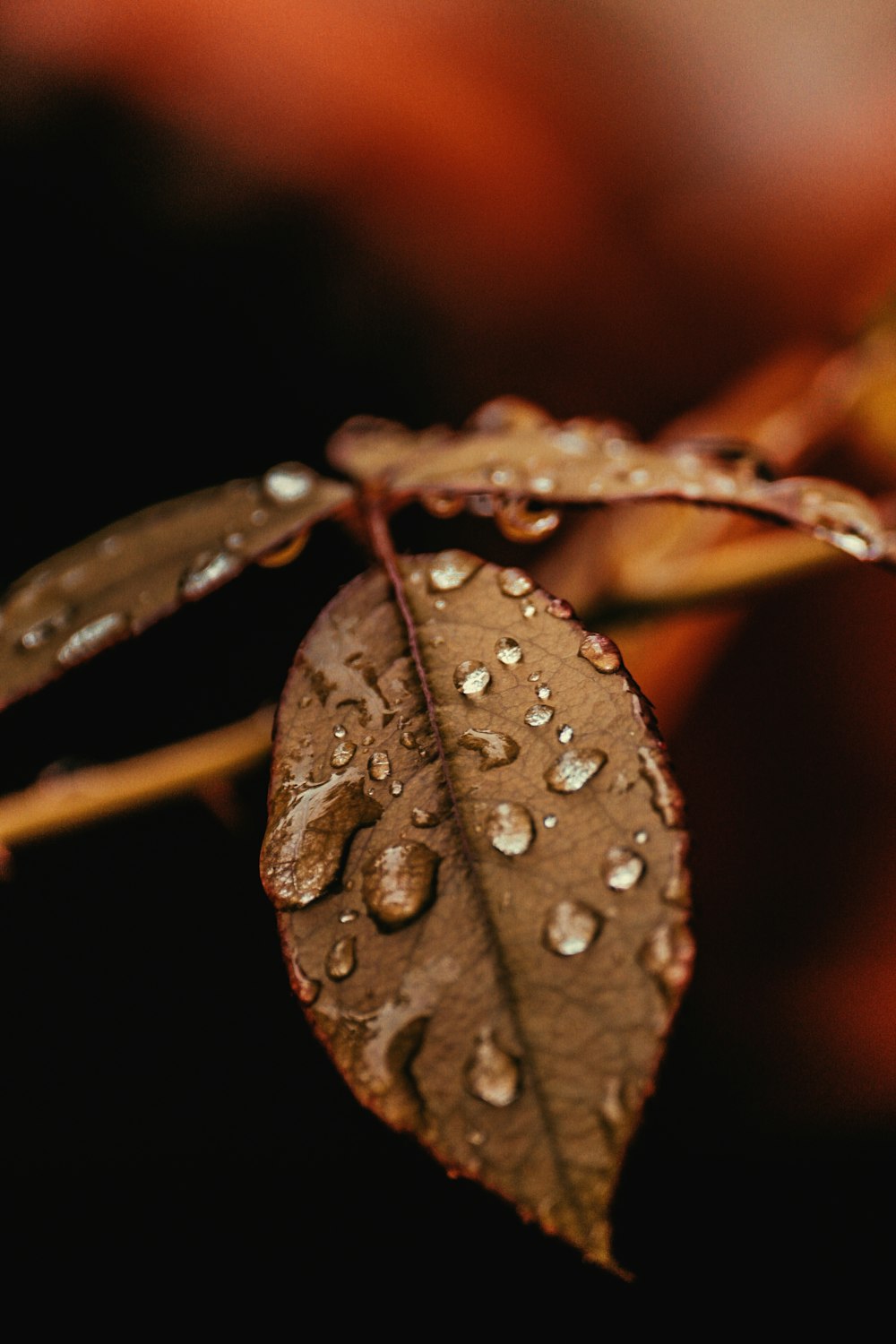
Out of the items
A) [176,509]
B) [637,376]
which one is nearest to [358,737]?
[176,509]

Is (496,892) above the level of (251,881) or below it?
below

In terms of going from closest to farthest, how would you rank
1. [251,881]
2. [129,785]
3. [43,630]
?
1. [43,630]
2. [129,785]
3. [251,881]

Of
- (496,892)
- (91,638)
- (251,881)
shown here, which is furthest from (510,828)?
(251,881)

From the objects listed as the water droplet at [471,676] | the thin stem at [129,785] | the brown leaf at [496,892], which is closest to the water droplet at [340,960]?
the brown leaf at [496,892]

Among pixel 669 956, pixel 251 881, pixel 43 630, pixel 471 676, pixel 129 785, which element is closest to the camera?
pixel 669 956

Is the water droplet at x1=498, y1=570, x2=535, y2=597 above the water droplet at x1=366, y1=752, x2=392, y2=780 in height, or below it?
above

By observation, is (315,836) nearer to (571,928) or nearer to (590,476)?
(571,928)

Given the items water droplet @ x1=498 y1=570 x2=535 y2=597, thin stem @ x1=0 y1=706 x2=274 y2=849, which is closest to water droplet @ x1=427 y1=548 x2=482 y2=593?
water droplet @ x1=498 y1=570 x2=535 y2=597

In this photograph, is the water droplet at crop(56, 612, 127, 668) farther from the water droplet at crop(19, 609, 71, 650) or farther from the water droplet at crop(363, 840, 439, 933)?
the water droplet at crop(363, 840, 439, 933)
